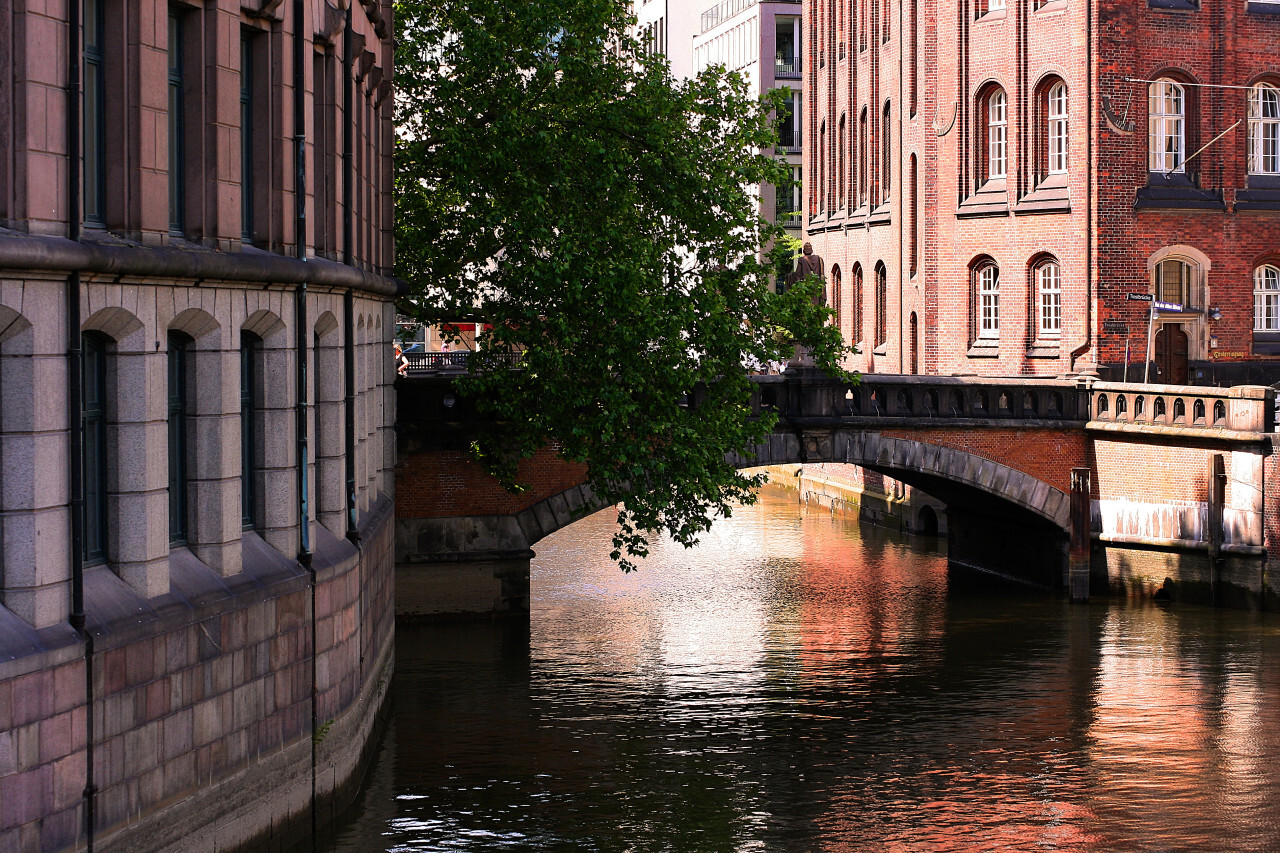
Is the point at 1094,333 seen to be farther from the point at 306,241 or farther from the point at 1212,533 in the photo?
the point at 306,241

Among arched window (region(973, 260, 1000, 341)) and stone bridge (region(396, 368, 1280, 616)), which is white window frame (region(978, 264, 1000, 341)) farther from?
stone bridge (region(396, 368, 1280, 616))

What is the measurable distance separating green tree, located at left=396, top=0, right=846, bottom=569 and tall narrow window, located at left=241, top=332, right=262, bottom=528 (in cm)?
1126

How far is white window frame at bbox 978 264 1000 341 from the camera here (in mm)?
46375

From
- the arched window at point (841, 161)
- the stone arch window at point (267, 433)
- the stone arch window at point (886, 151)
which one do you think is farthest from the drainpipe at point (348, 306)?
the arched window at point (841, 161)

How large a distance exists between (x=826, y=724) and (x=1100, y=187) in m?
21.0

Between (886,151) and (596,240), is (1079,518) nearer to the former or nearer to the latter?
(596,240)

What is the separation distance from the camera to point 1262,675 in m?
28.9

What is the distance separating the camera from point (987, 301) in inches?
1841

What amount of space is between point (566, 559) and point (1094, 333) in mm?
13611

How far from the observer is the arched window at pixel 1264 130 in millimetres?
44031

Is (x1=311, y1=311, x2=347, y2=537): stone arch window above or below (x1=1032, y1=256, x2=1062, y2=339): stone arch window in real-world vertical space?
below

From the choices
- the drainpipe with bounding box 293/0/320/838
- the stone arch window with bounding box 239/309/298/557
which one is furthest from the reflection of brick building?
the stone arch window with bounding box 239/309/298/557

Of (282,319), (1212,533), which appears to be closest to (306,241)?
(282,319)

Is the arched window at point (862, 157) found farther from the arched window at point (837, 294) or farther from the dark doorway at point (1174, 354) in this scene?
the dark doorway at point (1174, 354)
